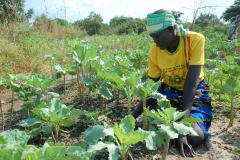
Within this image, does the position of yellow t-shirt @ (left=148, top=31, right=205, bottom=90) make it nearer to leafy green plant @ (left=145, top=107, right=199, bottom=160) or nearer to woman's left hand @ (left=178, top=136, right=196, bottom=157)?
woman's left hand @ (left=178, top=136, right=196, bottom=157)

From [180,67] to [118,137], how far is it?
1572 millimetres

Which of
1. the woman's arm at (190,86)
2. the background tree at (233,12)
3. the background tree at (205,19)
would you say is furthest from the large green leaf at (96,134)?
the background tree at (233,12)

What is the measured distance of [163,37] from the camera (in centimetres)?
333

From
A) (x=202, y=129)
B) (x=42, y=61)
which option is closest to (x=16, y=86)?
(x=202, y=129)

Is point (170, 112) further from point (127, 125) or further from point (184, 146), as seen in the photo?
point (184, 146)

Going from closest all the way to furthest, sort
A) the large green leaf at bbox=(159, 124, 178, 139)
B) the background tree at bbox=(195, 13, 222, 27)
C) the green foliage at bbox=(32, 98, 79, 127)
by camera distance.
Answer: the large green leaf at bbox=(159, 124, 178, 139)
the green foliage at bbox=(32, 98, 79, 127)
the background tree at bbox=(195, 13, 222, 27)

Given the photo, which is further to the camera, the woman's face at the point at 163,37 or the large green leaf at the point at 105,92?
the large green leaf at the point at 105,92

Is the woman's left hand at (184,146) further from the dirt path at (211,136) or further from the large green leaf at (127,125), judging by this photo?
the large green leaf at (127,125)

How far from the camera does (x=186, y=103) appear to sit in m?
3.30

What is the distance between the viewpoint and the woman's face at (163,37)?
10.9ft

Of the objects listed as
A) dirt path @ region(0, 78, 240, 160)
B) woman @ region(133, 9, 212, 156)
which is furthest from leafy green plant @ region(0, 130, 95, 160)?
woman @ region(133, 9, 212, 156)

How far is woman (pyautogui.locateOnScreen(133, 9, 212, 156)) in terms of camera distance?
10.9ft

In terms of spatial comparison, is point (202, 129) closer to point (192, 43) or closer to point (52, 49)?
point (192, 43)

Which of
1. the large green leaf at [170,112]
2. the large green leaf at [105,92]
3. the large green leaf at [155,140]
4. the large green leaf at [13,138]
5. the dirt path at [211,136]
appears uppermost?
the large green leaf at [170,112]
